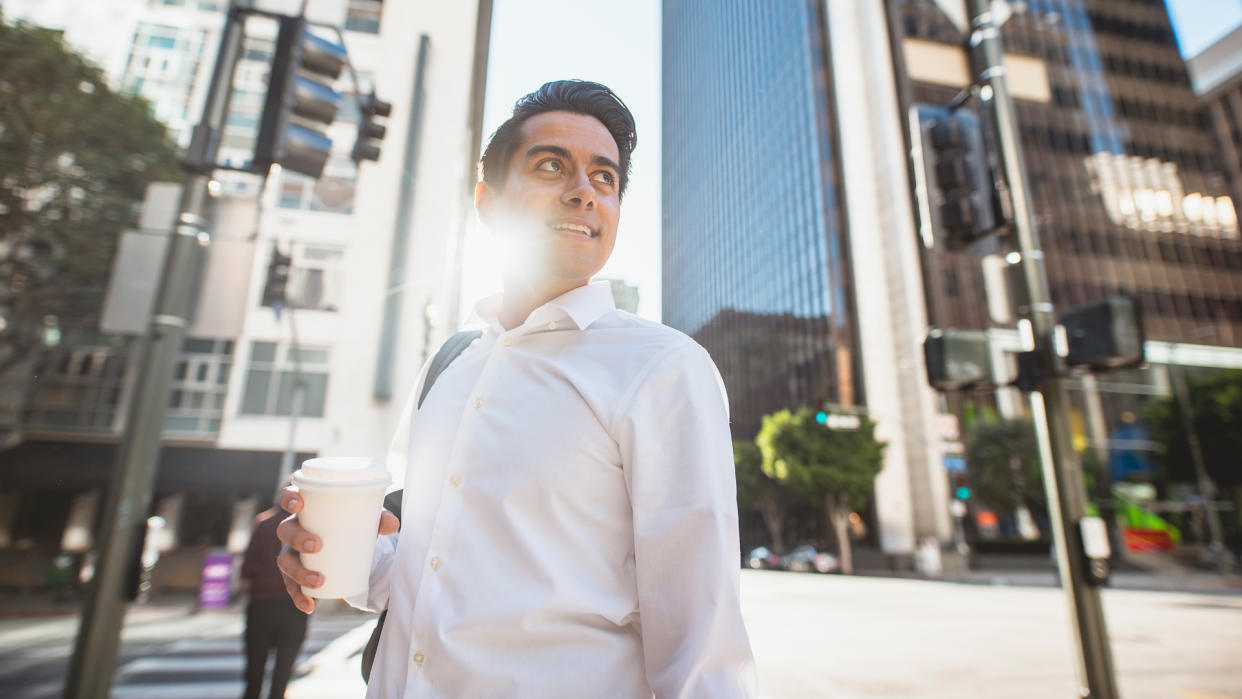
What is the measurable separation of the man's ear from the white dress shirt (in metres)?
0.47

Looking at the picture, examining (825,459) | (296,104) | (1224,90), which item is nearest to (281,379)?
(296,104)

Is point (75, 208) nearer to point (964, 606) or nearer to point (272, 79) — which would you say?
point (272, 79)

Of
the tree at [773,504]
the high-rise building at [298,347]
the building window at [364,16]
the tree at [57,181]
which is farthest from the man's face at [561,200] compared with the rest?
the tree at [773,504]

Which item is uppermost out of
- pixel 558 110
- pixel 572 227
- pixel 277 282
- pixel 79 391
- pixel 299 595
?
pixel 277 282

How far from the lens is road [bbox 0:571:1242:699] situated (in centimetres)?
610

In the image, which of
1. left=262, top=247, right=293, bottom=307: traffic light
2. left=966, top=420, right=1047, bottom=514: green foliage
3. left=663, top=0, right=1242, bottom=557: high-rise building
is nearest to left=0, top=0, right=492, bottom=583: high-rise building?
left=262, top=247, right=293, bottom=307: traffic light

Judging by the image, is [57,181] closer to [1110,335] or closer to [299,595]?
[299,595]

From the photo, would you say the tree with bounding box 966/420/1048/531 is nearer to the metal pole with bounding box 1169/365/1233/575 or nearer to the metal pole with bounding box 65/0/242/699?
the metal pole with bounding box 1169/365/1233/575

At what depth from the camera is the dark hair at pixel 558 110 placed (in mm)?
1458

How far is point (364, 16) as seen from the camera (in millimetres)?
17172

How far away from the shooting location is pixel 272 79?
144 inches

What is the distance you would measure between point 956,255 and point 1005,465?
1296cm

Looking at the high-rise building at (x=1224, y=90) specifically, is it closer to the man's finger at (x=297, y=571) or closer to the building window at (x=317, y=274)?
the building window at (x=317, y=274)

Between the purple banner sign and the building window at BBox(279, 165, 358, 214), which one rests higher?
the building window at BBox(279, 165, 358, 214)
